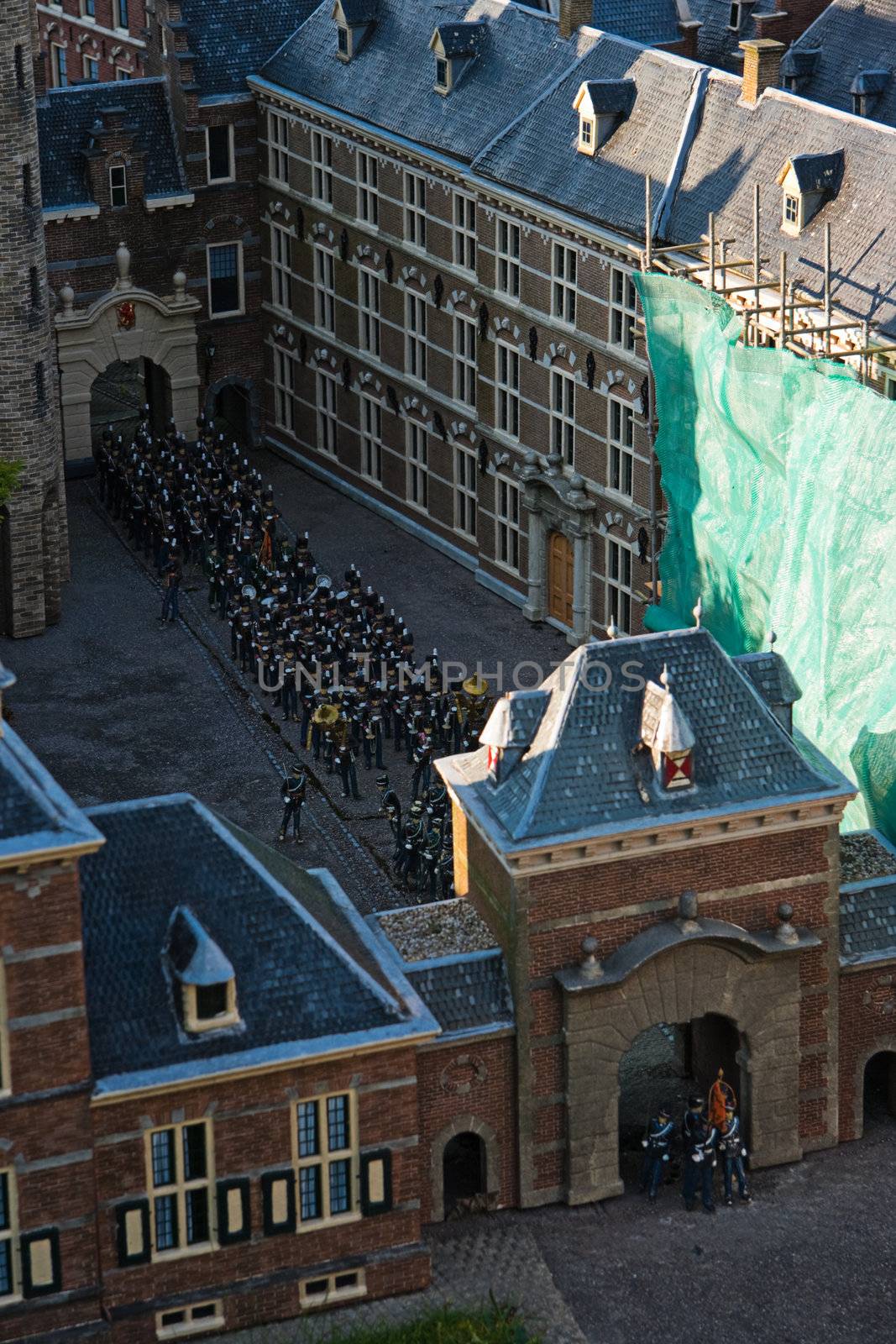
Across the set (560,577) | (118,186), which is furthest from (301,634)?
(118,186)

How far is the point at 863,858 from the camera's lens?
57.6 metres

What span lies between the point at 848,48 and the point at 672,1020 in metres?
45.7

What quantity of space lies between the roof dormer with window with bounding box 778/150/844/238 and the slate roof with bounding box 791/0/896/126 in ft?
45.4

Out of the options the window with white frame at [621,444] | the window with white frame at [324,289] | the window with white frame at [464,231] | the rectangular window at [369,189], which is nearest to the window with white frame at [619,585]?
the window with white frame at [621,444]

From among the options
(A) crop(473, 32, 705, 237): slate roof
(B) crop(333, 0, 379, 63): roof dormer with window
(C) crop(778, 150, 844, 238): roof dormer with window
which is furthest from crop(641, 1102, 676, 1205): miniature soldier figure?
(B) crop(333, 0, 379, 63): roof dormer with window

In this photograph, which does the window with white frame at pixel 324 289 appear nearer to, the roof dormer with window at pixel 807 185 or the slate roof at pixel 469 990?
the roof dormer with window at pixel 807 185

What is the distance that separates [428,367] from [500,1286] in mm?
43760

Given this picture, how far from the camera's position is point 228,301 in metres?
98.7

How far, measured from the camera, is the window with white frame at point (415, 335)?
89312 mm

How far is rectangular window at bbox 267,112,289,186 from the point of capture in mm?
94938

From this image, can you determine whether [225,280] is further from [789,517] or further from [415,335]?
[789,517]

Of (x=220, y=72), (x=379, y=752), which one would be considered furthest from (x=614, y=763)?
(x=220, y=72)

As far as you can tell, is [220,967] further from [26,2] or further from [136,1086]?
[26,2]

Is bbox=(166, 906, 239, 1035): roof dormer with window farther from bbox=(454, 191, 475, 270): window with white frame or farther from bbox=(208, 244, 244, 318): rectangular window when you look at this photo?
bbox=(208, 244, 244, 318): rectangular window
